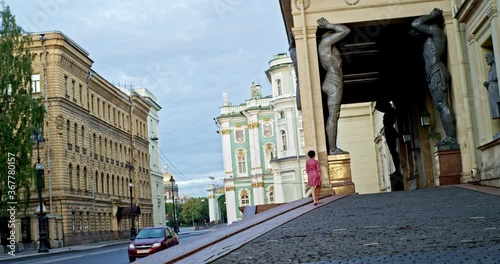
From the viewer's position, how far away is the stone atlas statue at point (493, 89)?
14.1m

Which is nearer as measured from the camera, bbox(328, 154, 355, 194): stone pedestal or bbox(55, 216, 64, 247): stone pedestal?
bbox(328, 154, 355, 194): stone pedestal

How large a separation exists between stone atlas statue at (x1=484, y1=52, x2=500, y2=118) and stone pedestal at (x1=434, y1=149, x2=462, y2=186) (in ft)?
6.29

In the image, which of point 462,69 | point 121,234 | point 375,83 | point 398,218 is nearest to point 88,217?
point 121,234

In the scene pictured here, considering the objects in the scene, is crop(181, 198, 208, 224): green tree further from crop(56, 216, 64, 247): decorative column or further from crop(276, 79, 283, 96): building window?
crop(56, 216, 64, 247): decorative column

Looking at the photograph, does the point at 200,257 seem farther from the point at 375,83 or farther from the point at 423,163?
the point at 375,83

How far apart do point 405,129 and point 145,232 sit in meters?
10.4

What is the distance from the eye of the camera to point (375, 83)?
26062mm

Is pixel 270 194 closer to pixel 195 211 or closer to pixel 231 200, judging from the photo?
pixel 231 200

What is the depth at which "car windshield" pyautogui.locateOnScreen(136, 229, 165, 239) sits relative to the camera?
2402 centimetres

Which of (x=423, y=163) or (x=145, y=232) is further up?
(x=423, y=163)

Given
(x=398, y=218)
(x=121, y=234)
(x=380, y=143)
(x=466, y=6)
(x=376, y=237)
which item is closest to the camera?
(x=376, y=237)

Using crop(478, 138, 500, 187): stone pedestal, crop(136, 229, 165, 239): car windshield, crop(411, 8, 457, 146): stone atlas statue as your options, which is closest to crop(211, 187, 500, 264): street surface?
crop(478, 138, 500, 187): stone pedestal

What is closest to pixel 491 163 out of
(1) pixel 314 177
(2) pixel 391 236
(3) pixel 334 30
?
(1) pixel 314 177

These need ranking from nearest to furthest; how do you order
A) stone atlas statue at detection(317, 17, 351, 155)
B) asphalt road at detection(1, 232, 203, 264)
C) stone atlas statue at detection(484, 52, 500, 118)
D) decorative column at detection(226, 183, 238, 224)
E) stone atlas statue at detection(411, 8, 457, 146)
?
1. stone atlas statue at detection(484, 52, 500, 118)
2. stone atlas statue at detection(411, 8, 457, 146)
3. stone atlas statue at detection(317, 17, 351, 155)
4. asphalt road at detection(1, 232, 203, 264)
5. decorative column at detection(226, 183, 238, 224)
